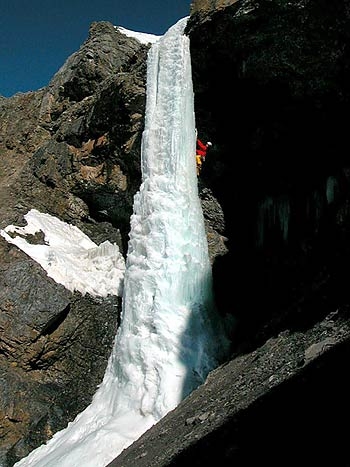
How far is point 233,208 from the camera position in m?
16.1

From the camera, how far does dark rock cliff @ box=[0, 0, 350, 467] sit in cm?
880

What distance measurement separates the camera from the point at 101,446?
10961 millimetres

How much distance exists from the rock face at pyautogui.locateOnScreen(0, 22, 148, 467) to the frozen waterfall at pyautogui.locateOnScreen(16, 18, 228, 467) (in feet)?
2.49

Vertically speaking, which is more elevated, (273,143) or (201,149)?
(201,149)

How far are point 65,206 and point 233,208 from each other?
256 inches

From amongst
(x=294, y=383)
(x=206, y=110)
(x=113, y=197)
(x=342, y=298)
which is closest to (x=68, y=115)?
(x=113, y=197)

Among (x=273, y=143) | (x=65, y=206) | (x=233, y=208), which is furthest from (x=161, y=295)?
(x=65, y=206)

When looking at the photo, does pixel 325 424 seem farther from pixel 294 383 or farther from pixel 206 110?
pixel 206 110

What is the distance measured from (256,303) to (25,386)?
6.55 m

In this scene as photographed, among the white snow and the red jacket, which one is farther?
the white snow

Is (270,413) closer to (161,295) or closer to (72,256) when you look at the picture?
(161,295)

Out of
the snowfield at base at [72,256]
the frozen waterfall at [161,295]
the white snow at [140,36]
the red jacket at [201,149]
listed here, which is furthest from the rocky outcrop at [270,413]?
the white snow at [140,36]

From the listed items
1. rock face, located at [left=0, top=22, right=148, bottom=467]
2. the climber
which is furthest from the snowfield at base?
the climber

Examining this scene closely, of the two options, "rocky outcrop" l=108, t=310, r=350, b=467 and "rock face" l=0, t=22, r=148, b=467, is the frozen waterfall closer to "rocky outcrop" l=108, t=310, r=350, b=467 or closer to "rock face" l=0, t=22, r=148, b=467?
"rock face" l=0, t=22, r=148, b=467
